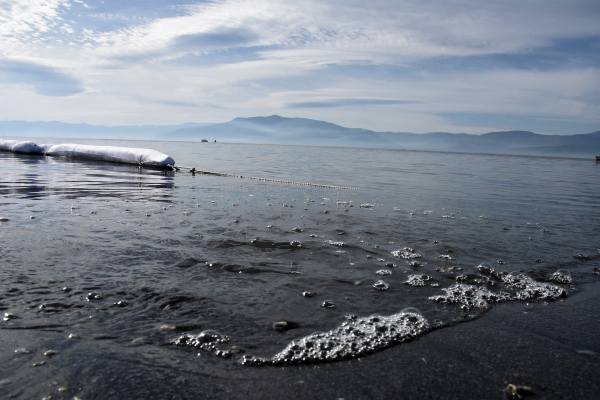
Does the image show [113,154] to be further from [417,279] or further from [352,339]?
[352,339]

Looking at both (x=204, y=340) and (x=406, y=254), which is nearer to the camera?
(x=204, y=340)

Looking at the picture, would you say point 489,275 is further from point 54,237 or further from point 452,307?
point 54,237

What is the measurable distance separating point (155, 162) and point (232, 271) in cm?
2462

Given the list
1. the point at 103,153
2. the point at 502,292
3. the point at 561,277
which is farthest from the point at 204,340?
the point at 103,153

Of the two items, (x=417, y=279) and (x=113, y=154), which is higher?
(x=113, y=154)

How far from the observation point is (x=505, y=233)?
9758mm

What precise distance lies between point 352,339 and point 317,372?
28.0 inches

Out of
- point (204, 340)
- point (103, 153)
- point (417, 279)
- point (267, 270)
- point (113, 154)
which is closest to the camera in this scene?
point (204, 340)

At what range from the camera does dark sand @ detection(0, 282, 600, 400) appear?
303 centimetres

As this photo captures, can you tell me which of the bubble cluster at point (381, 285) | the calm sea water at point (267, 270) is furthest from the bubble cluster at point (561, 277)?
the bubble cluster at point (381, 285)

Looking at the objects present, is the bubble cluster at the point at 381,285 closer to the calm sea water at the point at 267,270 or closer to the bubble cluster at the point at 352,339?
the calm sea water at the point at 267,270

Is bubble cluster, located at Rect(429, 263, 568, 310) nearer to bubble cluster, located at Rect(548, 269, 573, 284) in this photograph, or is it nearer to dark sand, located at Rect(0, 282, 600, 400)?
bubble cluster, located at Rect(548, 269, 573, 284)

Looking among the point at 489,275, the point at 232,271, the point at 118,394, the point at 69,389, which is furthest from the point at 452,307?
the point at 69,389

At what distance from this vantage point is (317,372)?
3.41m
